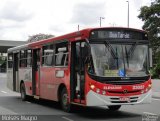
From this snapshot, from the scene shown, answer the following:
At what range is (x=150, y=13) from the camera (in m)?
56.4

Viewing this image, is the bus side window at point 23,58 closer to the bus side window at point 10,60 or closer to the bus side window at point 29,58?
the bus side window at point 29,58

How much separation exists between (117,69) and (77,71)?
156 centimetres

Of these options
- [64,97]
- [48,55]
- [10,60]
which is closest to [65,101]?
[64,97]

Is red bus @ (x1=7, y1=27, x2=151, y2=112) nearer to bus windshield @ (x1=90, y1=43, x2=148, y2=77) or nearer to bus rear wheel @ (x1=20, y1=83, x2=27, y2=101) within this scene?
bus windshield @ (x1=90, y1=43, x2=148, y2=77)

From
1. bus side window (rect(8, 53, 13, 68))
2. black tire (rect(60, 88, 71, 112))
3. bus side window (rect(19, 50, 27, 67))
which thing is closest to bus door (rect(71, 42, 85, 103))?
black tire (rect(60, 88, 71, 112))

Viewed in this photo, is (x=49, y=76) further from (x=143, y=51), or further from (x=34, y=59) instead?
(x=143, y=51)

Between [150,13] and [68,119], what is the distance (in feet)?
147

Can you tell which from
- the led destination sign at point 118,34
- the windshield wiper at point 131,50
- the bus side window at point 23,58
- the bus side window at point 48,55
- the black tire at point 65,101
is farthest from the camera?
the bus side window at point 23,58

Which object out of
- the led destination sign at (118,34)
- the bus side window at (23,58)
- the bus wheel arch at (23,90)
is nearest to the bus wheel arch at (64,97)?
the led destination sign at (118,34)

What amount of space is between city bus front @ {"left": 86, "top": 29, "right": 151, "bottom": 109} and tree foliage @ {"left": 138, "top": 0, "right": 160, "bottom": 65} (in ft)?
137

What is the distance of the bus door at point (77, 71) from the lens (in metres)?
14.0

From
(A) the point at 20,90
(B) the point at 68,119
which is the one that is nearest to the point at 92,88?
(B) the point at 68,119

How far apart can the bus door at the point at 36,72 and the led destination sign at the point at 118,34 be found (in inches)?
223

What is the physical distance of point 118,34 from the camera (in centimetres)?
1399
